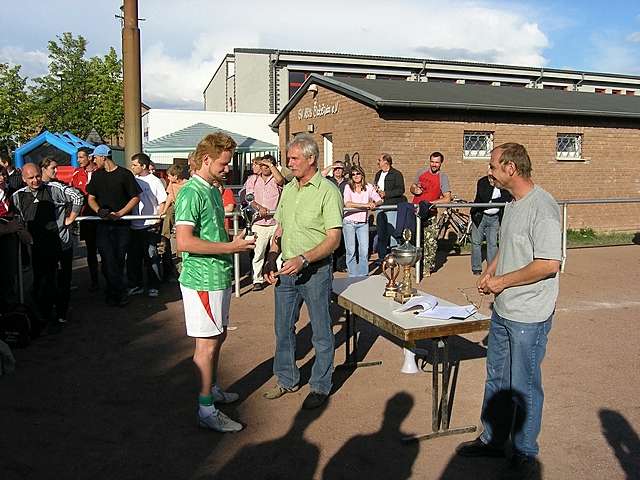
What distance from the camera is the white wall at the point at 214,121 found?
96.8 feet

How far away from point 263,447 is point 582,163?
14.7 metres

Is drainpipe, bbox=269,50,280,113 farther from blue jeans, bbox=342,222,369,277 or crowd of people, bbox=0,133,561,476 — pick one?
crowd of people, bbox=0,133,561,476

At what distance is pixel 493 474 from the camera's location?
152 inches

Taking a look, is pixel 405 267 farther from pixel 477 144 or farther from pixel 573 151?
pixel 573 151

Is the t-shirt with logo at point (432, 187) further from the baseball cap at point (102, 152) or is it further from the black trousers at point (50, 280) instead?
the black trousers at point (50, 280)

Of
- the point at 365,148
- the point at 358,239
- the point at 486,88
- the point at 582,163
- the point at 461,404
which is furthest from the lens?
the point at 486,88

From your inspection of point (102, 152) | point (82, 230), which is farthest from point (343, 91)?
point (102, 152)

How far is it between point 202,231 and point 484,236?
7.24m

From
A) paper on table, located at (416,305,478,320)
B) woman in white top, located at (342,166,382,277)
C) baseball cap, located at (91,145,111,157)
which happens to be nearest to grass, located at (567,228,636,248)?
woman in white top, located at (342,166,382,277)

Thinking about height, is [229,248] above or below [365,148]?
below

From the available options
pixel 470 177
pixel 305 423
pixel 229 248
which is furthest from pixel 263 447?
pixel 470 177

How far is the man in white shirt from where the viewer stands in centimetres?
875

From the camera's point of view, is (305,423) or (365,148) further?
(365,148)

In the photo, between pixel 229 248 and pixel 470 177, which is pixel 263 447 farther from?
pixel 470 177
